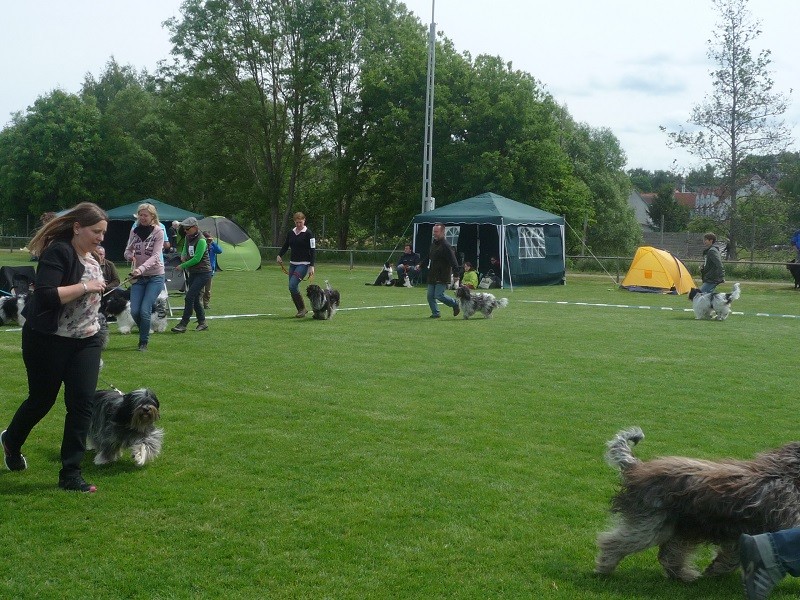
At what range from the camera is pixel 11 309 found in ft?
45.6

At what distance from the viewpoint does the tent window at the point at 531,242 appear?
27.5 m

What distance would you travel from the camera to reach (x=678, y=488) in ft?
12.8

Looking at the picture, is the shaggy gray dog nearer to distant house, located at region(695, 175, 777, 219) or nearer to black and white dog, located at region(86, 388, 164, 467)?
black and white dog, located at region(86, 388, 164, 467)

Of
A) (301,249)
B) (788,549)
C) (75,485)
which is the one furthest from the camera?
(301,249)

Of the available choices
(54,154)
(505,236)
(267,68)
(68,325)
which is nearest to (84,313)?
(68,325)

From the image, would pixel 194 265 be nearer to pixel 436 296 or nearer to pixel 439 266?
pixel 439 266

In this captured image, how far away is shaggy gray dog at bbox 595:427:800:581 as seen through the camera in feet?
12.6

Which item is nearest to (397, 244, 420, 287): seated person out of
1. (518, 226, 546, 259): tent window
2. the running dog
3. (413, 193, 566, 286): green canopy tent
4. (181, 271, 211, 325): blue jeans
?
(413, 193, 566, 286): green canopy tent

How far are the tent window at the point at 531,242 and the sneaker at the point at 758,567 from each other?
23864mm

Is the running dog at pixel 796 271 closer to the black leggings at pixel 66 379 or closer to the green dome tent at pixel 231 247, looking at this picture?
the green dome tent at pixel 231 247

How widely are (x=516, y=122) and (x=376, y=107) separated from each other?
697 centimetres

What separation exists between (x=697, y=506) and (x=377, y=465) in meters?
2.55

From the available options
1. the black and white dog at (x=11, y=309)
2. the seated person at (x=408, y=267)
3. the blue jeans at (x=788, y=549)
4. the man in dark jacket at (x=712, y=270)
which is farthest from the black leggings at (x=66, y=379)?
the seated person at (x=408, y=267)

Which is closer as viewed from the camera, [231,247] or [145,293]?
[145,293]
